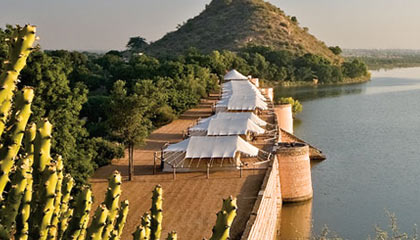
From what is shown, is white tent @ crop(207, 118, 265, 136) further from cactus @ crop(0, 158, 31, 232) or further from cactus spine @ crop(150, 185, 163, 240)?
cactus @ crop(0, 158, 31, 232)

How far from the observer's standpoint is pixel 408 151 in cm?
3083

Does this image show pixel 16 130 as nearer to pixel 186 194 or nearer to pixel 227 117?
pixel 186 194

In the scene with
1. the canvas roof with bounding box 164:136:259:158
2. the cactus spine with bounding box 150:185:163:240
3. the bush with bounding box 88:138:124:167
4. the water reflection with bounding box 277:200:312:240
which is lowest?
the water reflection with bounding box 277:200:312:240

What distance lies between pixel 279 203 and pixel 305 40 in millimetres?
100472

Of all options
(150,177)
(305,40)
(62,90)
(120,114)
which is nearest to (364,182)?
(150,177)

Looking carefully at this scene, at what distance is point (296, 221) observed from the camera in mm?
19562

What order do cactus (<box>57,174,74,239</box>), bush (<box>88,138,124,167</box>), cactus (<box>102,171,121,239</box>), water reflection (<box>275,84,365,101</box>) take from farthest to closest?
1. water reflection (<box>275,84,365,101</box>)
2. bush (<box>88,138,124,167</box>)
3. cactus (<box>57,174,74,239</box>)
4. cactus (<box>102,171,121,239</box>)

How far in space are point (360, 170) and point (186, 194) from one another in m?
12.6

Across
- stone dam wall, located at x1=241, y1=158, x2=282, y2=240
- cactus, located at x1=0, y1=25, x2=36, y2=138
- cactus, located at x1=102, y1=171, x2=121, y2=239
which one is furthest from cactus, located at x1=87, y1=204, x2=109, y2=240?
stone dam wall, located at x1=241, y1=158, x2=282, y2=240

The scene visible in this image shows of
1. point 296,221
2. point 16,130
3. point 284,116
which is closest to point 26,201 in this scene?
point 16,130

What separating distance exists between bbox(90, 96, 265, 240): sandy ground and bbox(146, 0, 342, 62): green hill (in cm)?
8529

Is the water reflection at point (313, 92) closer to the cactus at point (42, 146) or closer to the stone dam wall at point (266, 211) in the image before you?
the stone dam wall at point (266, 211)

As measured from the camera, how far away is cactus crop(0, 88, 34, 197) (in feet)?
13.9

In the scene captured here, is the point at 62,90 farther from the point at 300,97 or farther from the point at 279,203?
the point at 300,97
